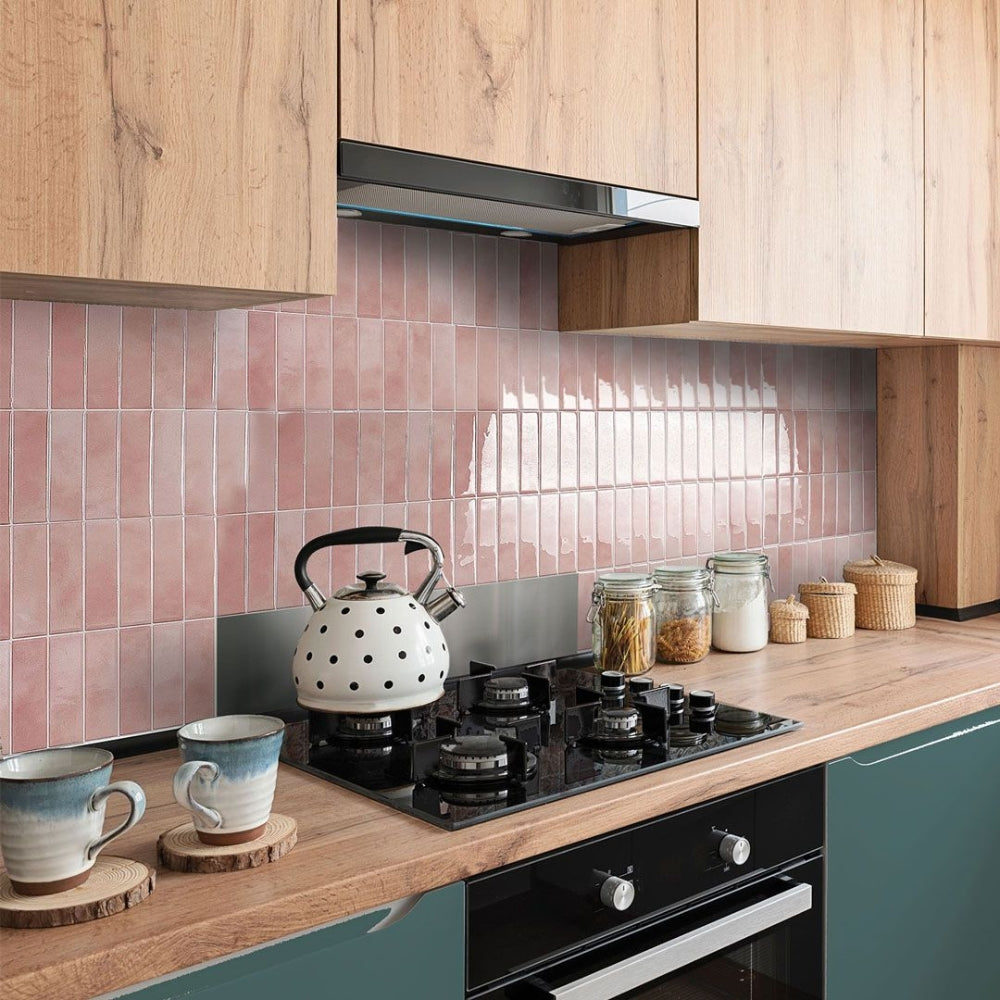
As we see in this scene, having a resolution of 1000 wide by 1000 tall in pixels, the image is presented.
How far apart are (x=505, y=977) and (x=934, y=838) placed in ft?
3.28

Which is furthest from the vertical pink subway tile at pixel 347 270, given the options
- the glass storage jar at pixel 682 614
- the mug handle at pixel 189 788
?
the mug handle at pixel 189 788

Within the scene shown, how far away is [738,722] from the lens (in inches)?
70.6

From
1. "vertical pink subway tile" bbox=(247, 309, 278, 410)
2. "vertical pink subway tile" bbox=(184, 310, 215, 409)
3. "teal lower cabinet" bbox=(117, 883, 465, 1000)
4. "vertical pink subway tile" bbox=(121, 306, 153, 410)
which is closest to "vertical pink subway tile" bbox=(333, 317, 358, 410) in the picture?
"vertical pink subway tile" bbox=(247, 309, 278, 410)

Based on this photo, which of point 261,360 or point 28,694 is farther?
point 261,360

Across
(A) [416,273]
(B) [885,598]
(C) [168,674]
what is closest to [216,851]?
(C) [168,674]

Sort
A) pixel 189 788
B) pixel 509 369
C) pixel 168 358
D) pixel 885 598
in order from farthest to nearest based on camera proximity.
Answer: pixel 885 598 < pixel 509 369 < pixel 168 358 < pixel 189 788

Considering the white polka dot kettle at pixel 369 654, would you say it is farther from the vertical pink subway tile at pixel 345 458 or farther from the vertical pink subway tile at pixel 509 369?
the vertical pink subway tile at pixel 509 369

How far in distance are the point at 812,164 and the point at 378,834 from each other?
144cm

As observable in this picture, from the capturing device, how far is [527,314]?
2186 millimetres

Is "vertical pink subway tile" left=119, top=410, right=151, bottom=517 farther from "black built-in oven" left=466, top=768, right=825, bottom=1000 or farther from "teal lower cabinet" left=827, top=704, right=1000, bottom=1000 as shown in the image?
"teal lower cabinet" left=827, top=704, right=1000, bottom=1000

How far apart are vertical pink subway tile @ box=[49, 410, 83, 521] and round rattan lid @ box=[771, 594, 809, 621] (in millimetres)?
1478

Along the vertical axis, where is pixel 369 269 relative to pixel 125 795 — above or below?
above

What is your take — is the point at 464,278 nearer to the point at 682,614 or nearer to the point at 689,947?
the point at 682,614

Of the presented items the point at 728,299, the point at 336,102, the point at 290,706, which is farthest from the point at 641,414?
the point at 336,102
